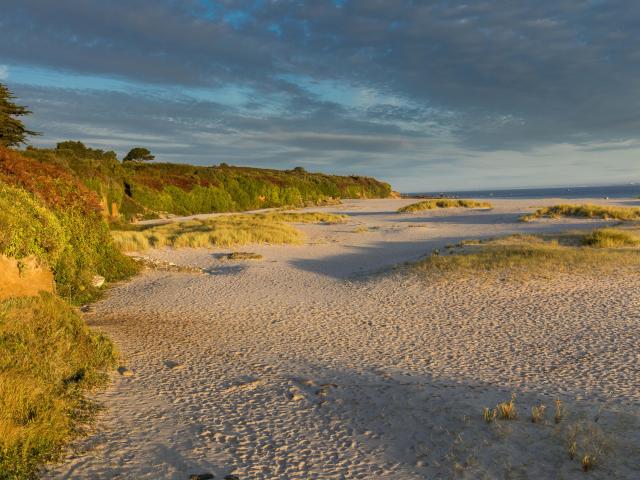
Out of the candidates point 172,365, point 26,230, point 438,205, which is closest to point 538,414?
point 172,365

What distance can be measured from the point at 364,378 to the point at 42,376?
4.68 metres

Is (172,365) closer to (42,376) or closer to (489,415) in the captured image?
(42,376)

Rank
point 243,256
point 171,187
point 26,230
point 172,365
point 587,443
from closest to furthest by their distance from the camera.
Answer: point 587,443, point 172,365, point 26,230, point 243,256, point 171,187

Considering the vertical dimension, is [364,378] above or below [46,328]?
below

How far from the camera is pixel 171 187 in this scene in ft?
156

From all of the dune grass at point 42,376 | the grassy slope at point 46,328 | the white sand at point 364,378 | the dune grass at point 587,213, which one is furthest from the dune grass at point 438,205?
the dune grass at point 42,376

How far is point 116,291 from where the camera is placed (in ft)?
48.5

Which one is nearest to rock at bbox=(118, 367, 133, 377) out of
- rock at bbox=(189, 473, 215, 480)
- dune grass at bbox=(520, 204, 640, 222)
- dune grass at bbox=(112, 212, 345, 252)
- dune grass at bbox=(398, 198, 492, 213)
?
rock at bbox=(189, 473, 215, 480)

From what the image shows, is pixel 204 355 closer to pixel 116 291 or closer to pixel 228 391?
pixel 228 391

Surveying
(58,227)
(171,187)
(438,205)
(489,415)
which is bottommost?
(489,415)

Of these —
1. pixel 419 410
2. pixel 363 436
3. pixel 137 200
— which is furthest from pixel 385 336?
pixel 137 200

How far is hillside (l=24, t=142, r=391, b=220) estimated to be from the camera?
32.5 metres

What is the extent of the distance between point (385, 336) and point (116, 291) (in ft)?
29.0

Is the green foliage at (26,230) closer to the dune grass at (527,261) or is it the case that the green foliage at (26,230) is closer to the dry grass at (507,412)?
the dry grass at (507,412)
